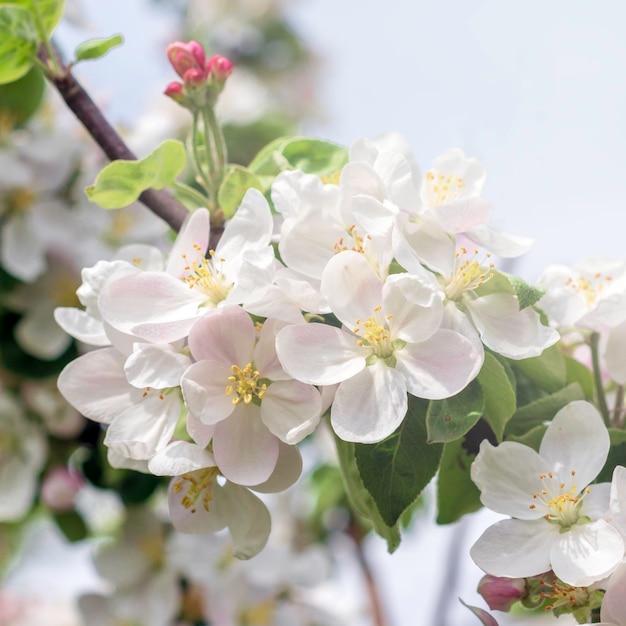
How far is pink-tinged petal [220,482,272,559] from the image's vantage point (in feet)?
1.70

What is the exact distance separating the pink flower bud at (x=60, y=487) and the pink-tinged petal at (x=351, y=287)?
0.74 m

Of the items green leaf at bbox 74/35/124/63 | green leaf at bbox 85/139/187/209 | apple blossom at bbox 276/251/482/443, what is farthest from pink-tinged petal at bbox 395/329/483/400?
green leaf at bbox 74/35/124/63

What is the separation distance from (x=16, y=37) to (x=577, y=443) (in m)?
0.46

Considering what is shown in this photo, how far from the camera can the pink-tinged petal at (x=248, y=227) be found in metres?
0.50

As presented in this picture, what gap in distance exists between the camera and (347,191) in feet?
1.63

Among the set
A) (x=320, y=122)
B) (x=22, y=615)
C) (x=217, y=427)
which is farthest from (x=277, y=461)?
(x=320, y=122)

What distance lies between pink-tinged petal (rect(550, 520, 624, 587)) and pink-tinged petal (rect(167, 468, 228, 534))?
200 mm

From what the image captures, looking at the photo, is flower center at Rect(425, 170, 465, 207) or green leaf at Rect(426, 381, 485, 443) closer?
green leaf at Rect(426, 381, 485, 443)

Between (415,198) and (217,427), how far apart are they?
0.58ft

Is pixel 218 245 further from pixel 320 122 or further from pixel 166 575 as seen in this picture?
pixel 320 122

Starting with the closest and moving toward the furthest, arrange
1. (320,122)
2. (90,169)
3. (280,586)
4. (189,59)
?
(189,59), (90,169), (280,586), (320,122)

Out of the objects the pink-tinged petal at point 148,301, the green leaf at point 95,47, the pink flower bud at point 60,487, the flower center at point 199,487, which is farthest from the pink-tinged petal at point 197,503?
the pink flower bud at point 60,487

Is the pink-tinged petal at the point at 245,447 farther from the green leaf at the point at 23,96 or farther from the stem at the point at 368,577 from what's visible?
Result: the stem at the point at 368,577

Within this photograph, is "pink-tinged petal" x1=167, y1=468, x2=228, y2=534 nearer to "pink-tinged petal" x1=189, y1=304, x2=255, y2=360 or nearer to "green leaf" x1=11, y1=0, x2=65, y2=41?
"pink-tinged petal" x1=189, y1=304, x2=255, y2=360
